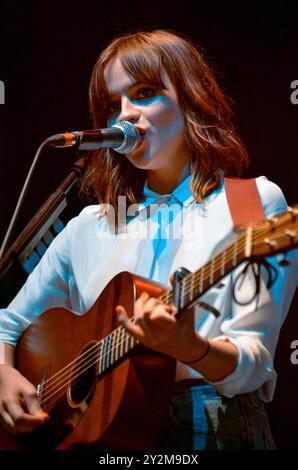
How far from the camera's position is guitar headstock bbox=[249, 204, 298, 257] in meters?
1.12

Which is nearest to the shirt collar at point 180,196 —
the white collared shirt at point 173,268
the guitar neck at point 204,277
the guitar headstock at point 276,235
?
the white collared shirt at point 173,268

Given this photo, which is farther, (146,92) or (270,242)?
(146,92)

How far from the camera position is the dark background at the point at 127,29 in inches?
79.6

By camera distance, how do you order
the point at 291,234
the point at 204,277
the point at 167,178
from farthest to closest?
the point at 167,178 < the point at 204,277 < the point at 291,234

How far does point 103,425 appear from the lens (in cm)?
141

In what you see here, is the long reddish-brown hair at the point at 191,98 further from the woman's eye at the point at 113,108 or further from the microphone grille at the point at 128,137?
the microphone grille at the point at 128,137

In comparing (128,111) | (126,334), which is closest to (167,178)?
(128,111)

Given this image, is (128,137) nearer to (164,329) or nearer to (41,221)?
(41,221)

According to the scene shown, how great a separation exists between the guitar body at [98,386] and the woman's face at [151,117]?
38cm

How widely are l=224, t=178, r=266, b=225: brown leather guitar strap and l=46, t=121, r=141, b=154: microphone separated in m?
0.28

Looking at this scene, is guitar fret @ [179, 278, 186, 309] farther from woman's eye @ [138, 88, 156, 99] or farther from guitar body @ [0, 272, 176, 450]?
woman's eye @ [138, 88, 156, 99]

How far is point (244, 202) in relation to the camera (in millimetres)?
1586

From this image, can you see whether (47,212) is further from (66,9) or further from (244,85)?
(66,9)

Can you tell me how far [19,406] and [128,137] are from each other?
2.46 feet
